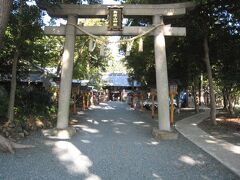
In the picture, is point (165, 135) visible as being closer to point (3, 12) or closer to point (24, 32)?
point (24, 32)

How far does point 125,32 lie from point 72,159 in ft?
21.3

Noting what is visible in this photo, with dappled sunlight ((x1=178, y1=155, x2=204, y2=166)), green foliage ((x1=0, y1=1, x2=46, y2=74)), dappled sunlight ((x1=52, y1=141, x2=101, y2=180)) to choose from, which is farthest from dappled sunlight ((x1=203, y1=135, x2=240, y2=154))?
green foliage ((x1=0, y1=1, x2=46, y2=74))

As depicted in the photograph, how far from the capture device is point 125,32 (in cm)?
1393

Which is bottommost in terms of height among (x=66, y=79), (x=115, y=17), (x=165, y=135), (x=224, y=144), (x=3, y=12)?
(x=224, y=144)

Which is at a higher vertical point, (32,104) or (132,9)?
(132,9)

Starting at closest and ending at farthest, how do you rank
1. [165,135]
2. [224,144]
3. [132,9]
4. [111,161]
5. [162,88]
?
1. [111,161]
2. [224,144]
3. [165,135]
4. [162,88]
5. [132,9]

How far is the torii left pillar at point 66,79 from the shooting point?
1354cm

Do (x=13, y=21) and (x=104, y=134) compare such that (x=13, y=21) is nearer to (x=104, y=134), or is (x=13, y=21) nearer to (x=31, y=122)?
(x=31, y=122)

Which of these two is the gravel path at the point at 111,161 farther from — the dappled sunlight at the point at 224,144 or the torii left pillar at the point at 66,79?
the torii left pillar at the point at 66,79

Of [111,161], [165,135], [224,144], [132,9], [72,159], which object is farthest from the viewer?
[132,9]

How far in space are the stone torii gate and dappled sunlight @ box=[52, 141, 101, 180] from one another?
280 cm

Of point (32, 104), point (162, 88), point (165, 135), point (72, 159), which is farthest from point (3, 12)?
point (32, 104)

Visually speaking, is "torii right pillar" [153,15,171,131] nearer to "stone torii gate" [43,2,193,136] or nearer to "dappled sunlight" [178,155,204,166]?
"stone torii gate" [43,2,193,136]

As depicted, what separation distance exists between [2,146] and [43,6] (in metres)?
5.87
